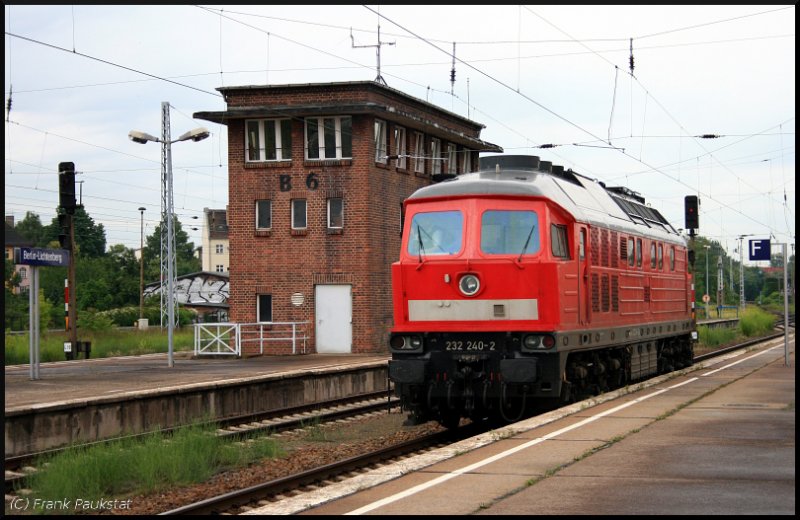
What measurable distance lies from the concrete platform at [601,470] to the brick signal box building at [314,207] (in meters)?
19.5

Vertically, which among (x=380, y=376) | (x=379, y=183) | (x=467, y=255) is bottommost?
(x=380, y=376)

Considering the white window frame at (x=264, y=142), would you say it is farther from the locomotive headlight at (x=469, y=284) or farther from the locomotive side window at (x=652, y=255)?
the locomotive headlight at (x=469, y=284)

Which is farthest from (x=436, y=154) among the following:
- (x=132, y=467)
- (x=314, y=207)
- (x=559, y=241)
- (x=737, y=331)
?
(x=132, y=467)

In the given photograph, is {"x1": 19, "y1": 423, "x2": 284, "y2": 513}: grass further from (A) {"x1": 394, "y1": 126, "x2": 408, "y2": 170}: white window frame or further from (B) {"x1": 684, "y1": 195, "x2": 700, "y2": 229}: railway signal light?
(A) {"x1": 394, "y1": 126, "x2": 408, "y2": 170}: white window frame

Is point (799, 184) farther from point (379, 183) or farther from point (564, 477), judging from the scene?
point (379, 183)

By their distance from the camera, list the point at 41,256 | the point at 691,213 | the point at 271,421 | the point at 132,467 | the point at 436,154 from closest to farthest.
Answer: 1. the point at 132,467
2. the point at 271,421
3. the point at 41,256
4. the point at 691,213
5. the point at 436,154

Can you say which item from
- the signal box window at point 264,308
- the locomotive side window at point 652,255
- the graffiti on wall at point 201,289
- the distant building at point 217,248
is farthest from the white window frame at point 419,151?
the distant building at point 217,248

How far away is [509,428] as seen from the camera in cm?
1382

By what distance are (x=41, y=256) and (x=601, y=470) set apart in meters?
15.2

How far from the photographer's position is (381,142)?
36562 mm

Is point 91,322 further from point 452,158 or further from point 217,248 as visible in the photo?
point 217,248

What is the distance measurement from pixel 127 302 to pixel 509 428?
2950 inches

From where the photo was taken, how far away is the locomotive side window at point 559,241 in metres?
16.0

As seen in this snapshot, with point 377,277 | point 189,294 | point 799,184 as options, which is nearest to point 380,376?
point 377,277
